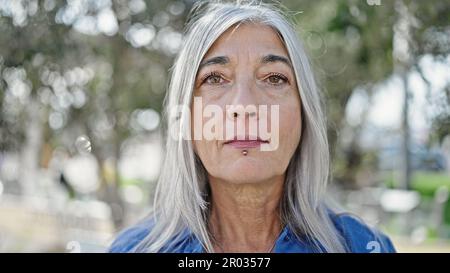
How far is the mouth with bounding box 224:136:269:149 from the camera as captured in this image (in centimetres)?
84

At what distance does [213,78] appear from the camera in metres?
0.88

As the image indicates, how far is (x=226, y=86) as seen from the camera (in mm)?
867

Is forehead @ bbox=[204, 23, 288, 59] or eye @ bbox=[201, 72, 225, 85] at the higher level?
forehead @ bbox=[204, 23, 288, 59]

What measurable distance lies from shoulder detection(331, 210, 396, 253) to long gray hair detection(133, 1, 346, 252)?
0.02 meters

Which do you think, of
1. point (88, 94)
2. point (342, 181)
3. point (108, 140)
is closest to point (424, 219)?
point (342, 181)

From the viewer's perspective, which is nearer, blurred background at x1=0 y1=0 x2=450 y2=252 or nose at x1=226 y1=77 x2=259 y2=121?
nose at x1=226 y1=77 x2=259 y2=121

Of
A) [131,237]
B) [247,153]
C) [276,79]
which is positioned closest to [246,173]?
[247,153]

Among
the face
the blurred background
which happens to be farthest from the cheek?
the blurred background

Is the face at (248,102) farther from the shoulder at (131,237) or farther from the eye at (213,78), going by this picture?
the shoulder at (131,237)

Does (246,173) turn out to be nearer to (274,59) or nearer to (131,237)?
(274,59)

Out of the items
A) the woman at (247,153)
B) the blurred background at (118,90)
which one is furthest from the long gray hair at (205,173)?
the blurred background at (118,90)

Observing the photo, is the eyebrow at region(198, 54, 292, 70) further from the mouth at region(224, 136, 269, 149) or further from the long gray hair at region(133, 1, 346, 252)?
the mouth at region(224, 136, 269, 149)

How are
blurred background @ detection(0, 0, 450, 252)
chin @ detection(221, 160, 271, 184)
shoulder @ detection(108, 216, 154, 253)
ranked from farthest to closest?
blurred background @ detection(0, 0, 450, 252), shoulder @ detection(108, 216, 154, 253), chin @ detection(221, 160, 271, 184)
